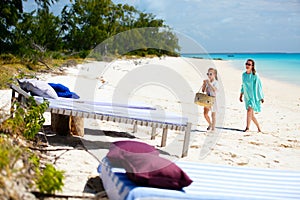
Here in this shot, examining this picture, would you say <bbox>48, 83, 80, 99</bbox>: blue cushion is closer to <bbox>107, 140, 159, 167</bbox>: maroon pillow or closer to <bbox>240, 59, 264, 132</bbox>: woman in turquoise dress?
<bbox>107, 140, 159, 167</bbox>: maroon pillow

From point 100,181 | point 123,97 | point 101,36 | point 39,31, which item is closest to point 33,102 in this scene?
point 100,181

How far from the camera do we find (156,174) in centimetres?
348

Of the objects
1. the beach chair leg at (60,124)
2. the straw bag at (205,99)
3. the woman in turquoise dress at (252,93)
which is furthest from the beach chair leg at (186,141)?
the woman in turquoise dress at (252,93)

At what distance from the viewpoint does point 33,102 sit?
5641 millimetres

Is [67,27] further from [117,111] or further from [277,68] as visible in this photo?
[117,111]

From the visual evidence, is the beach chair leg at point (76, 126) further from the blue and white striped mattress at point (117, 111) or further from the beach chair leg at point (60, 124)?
the blue and white striped mattress at point (117, 111)

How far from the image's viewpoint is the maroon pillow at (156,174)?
344 centimetres

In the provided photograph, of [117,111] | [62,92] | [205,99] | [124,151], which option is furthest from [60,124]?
[205,99]

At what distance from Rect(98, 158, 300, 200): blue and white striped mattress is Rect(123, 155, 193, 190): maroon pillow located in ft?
0.25

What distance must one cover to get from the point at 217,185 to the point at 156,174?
2.47 ft

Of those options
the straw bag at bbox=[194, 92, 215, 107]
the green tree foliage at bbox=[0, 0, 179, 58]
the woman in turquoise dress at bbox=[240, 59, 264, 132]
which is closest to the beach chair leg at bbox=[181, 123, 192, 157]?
the straw bag at bbox=[194, 92, 215, 107]

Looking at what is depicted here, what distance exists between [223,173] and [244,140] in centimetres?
326

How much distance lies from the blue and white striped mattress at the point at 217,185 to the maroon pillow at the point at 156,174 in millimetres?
77

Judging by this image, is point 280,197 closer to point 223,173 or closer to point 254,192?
point 254,192
